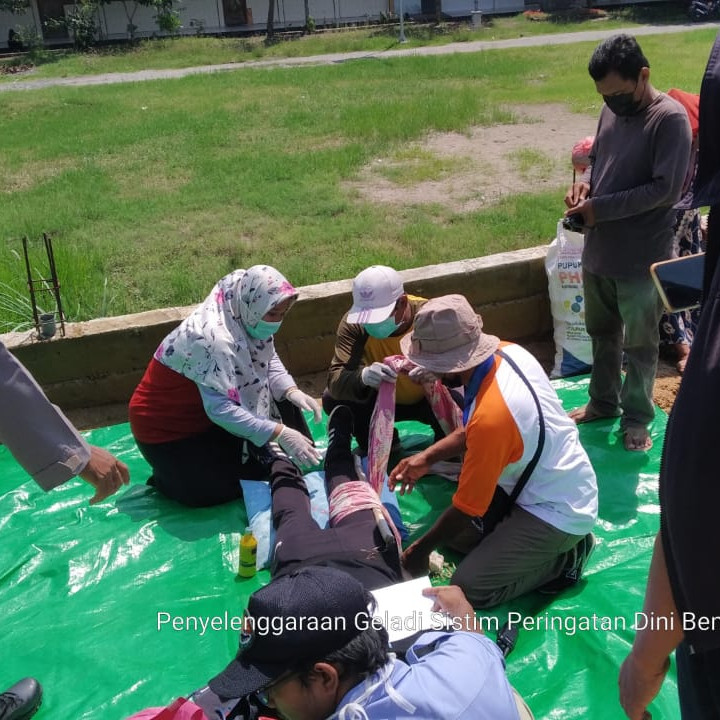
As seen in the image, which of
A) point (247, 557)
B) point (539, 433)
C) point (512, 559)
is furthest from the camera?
point (247, 557)

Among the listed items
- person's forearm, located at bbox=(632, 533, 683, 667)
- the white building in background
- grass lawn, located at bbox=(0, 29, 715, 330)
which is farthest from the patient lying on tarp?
the white building in background

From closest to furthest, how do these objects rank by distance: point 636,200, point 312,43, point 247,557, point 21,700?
1. point 21,700
2. point 247,557
3. point 636,200
4. point 312,43

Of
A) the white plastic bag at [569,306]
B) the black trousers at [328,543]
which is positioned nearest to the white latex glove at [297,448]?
the black trousers at [328,543]

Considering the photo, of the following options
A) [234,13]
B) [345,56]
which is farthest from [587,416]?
[234,13]

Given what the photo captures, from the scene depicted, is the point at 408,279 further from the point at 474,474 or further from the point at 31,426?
the point at 31,426

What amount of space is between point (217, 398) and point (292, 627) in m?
2.00

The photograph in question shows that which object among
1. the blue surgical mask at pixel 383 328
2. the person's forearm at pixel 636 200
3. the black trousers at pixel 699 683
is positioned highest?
the person's forearm at pixel 636 200

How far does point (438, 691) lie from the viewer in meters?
1.74

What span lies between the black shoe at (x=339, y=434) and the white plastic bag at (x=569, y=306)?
66.4 inches

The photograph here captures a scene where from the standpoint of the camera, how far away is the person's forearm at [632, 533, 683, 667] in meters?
1.43

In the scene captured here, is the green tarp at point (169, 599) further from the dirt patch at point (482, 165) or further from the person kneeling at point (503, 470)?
the dirt patch at point (482, 165)

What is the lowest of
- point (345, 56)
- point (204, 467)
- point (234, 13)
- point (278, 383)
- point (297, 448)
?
point (204, 467)

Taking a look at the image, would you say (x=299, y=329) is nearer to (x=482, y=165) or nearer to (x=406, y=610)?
(x=406, y=610)

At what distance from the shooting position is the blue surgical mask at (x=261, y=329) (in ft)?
12.2
